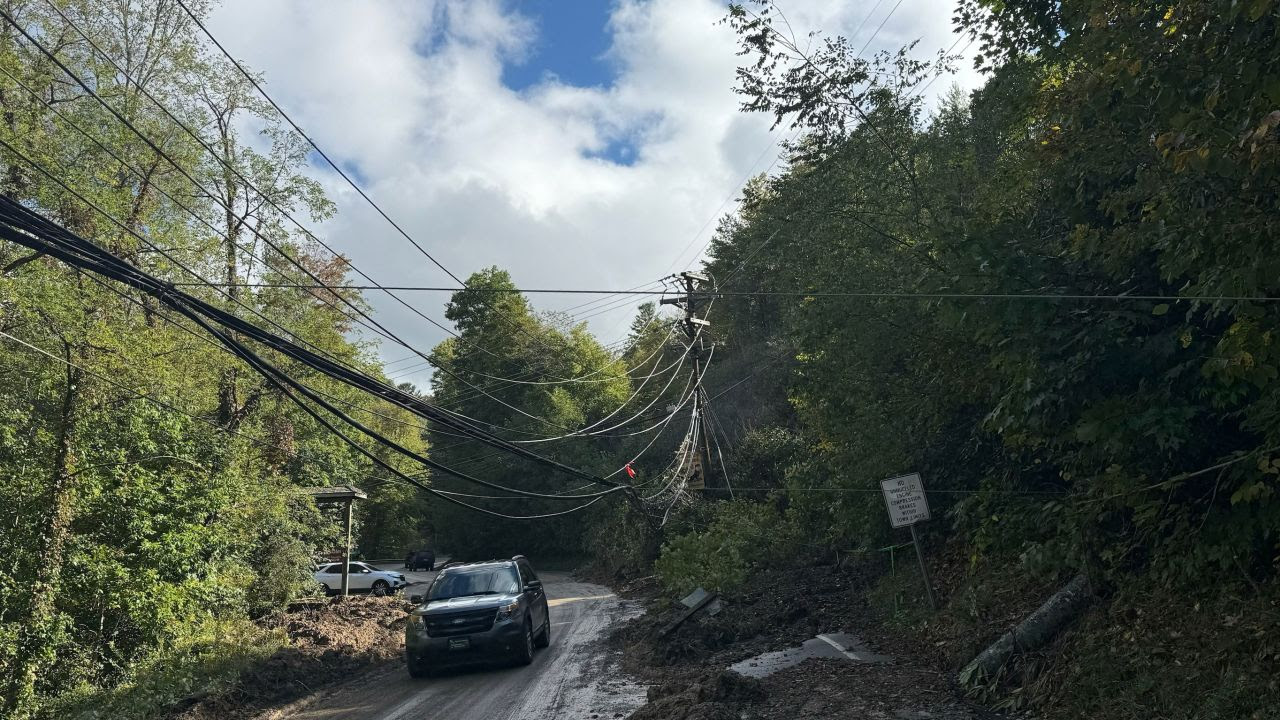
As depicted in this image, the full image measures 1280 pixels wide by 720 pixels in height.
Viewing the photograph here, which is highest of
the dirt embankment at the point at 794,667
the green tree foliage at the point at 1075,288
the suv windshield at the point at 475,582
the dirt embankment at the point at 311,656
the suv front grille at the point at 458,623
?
the green tree foliage at the point at 1075,288

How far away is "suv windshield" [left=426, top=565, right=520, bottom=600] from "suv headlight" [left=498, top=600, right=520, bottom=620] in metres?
0.77

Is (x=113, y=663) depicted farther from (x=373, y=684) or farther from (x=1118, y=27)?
(x=1118, y=27)

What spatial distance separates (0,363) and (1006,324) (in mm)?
16027

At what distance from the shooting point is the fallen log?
8.68 metres

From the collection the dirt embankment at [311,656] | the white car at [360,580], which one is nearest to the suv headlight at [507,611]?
the dirt embankment at [311,656]

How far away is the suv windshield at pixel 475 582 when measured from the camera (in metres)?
13.8

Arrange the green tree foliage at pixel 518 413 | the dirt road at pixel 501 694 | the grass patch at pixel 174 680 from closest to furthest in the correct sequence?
the dirt road at pixel 501 694
the grass patch at pixel 174 680
the green tree foliage at pixel 518 413

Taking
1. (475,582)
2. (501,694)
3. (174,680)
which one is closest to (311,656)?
(174,680)

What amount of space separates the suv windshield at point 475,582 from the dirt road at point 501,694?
131 centimetres

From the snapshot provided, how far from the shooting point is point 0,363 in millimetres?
13977

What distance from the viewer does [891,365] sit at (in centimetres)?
1416

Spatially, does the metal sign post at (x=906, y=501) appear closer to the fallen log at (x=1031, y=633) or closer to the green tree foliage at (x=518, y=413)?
the fallen log at (x=1031, y=633)

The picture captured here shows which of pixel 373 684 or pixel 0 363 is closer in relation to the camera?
pixel 373 684

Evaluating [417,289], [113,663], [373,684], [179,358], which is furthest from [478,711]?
[179,358]
